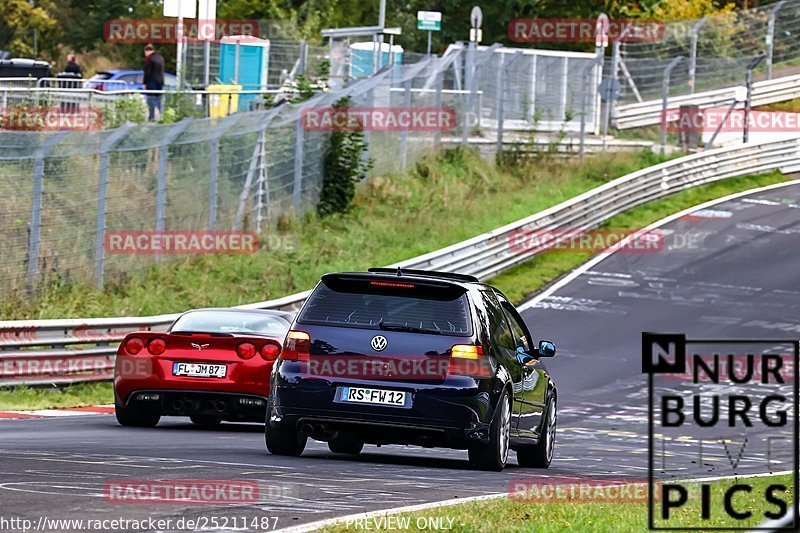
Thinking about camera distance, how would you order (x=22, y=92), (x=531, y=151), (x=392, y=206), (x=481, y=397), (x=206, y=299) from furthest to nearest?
(x=531, y=151)
(x=392, y=206)
(x=22, y=92)
(x=206, y=299)
(x=481, y=397)

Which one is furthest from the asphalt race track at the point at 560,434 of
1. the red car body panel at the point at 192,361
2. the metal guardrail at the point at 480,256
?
the metal guardrail at the point at 480,256

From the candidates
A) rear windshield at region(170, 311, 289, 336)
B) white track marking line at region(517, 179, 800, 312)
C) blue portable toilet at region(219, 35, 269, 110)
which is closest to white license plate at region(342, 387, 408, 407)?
rear windshield at region(170, 311, 289, 336)

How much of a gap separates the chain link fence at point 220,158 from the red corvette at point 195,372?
6630 millimetres

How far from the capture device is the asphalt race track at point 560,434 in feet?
29.5

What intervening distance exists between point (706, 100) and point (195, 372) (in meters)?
33.1

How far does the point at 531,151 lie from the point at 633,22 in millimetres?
13197

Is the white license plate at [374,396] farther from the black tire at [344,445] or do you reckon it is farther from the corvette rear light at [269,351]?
the corvette rear light at [269,351]

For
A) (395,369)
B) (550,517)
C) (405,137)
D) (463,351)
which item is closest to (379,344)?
(395,369)

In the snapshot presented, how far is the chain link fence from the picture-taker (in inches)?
839

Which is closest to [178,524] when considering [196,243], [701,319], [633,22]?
[196,243]

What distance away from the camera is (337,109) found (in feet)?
108

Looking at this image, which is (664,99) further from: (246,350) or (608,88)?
(246,350)

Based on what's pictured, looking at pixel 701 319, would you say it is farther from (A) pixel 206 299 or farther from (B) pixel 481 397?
(B) pixel 481 397

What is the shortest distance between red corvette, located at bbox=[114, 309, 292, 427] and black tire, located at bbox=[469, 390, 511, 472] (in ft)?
11.4
